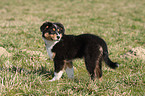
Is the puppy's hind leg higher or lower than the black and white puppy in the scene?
lower

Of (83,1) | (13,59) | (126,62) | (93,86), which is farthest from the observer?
(83,1)

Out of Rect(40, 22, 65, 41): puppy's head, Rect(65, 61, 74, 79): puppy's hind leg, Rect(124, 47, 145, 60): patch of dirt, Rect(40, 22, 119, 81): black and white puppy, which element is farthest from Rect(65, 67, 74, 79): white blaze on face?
Rect(124, 47, 145, 60): patch of dirt

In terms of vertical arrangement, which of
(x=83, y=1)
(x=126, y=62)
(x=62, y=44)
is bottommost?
(x=126, y=62)

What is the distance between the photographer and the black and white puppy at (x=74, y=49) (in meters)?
3.25

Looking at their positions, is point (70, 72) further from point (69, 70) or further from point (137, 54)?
point (137, 54)

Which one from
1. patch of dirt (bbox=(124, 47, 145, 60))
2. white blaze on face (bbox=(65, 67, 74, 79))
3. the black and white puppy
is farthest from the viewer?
patch of dirt (bbox=(124, 47, 145, 60))

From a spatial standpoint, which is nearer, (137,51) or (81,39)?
(81,39)

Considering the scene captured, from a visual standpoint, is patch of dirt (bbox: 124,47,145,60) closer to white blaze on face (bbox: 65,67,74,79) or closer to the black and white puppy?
the black and white puppy

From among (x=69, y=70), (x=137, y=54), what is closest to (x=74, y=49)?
(x=69, y=70)

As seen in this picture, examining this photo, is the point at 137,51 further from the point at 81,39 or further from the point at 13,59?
the point at 13,59

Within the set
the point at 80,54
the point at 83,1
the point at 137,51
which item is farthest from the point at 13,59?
the point at 83,1

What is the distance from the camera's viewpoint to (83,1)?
19719 mm

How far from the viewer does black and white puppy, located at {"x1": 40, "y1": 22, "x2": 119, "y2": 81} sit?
325 centimetres

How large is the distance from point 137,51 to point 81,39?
2354 millimetres
